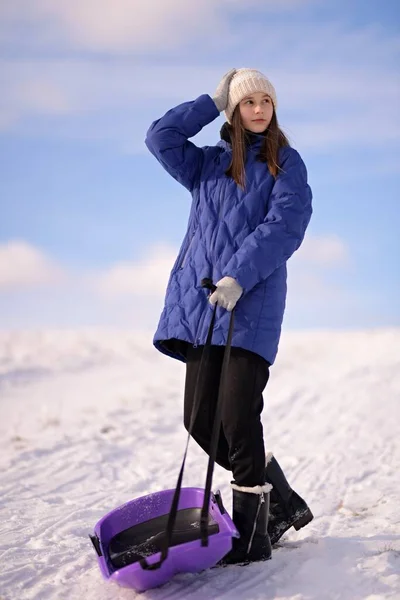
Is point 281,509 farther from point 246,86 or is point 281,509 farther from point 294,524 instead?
point 246,86

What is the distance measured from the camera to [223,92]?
2.98 metres

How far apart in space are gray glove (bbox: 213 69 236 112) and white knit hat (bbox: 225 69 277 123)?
0.07ft

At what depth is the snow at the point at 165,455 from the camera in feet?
8.71

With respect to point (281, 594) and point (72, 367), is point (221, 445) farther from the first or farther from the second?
point (72, 367)

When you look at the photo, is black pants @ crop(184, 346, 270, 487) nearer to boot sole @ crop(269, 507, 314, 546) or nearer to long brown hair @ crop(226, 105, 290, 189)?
boot sole @ crop(269, 507, 314, 546)

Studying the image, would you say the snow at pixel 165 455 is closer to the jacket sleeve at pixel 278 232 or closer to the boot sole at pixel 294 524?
the boot sole at pixel 294 524

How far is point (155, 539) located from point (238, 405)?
64cm

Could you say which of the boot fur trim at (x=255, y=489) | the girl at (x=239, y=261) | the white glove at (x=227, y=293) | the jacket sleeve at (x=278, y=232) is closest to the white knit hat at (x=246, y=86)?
the girl at (x=239, y=261)

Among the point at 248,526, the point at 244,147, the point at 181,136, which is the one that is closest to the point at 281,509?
the point at 248,526

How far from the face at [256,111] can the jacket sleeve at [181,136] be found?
0.13 m

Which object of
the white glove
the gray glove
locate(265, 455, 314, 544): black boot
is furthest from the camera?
locate(265, 455, 314, 544): black boot

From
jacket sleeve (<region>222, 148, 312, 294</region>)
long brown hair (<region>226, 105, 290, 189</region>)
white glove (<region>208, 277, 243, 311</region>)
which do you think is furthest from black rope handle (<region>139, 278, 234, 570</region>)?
long brown hair (<region>226, 105, 290, 189</region>)

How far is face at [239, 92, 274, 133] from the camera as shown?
2.89m

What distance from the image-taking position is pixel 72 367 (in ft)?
30.1
